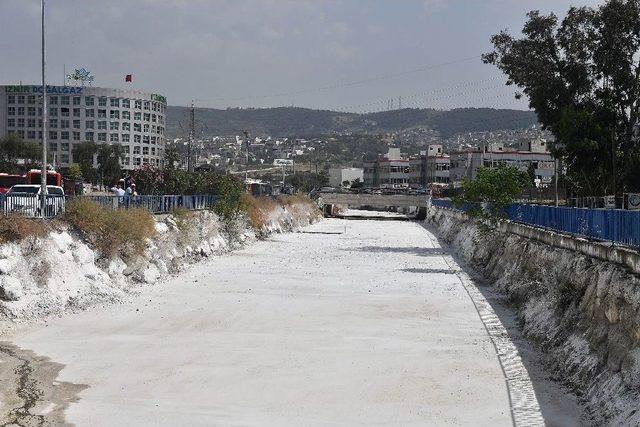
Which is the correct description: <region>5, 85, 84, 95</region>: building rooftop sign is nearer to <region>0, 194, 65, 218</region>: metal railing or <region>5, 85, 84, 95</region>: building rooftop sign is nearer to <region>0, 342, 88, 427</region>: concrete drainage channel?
<region>0, 194, 65, 218</region>: metal railing

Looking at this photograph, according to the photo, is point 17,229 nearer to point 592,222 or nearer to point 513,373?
point 513,373

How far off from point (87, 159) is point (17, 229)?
402 feet

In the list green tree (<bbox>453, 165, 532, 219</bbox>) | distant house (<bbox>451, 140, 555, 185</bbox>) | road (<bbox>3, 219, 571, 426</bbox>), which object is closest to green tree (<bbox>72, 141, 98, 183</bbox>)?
distant house (<bbox>451, 140, 555, 185</bbox>)

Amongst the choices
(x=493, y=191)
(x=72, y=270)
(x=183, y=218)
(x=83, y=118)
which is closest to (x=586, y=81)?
(x=493, y=191)

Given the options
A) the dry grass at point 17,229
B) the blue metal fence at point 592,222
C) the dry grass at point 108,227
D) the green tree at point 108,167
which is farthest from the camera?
the green tree at point 108,167

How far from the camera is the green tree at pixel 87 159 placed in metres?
140

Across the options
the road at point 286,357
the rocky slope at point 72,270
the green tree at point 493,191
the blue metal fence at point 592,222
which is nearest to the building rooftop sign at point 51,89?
the green tree at point 493,191

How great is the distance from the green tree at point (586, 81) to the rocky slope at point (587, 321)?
20284 millimetres

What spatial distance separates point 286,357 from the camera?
20500 mm

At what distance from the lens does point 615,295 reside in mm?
17688

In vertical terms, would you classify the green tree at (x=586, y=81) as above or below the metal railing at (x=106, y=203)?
above

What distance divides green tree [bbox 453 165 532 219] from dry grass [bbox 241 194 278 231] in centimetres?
1911

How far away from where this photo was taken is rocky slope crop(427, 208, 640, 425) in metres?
15.0

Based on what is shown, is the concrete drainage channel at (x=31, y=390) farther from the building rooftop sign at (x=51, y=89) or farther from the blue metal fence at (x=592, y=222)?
the building rooftop sign at (x=51, y=89)
